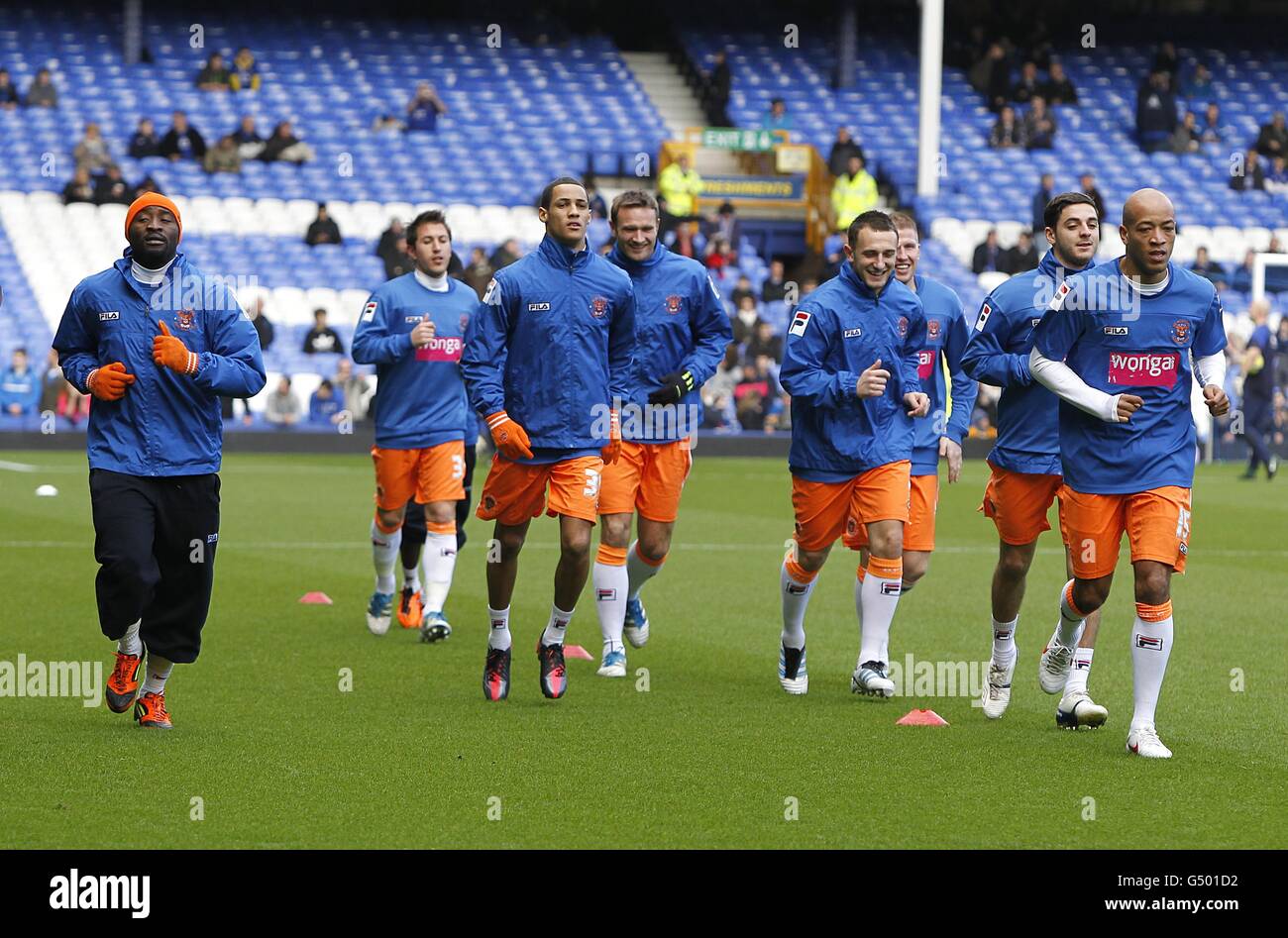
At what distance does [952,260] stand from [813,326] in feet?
83.5

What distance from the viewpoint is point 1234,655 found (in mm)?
10914

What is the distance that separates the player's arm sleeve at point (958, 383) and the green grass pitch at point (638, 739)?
52.0 inches

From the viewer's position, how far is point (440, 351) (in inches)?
460

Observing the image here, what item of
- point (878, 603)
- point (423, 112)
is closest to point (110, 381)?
point (878, 603)

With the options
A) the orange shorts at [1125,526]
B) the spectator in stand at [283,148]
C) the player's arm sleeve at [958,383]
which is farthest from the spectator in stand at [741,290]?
the orange shorts at [1125,526]

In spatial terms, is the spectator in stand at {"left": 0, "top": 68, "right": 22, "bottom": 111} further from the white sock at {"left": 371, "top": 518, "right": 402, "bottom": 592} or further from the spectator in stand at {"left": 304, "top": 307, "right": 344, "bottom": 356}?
the white sock at {"left": 371, "top": 518, "right": 402, "bottom": 592}

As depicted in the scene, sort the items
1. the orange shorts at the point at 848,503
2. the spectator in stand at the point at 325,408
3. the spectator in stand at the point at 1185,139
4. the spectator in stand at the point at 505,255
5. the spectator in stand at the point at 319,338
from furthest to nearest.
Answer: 1. the spectator in stand at the point at 1185,139
2. the spectator in stand at the point at 319,338
3. the spectator in stand at the point at 325,408
4. the spectator in stand at the point at 505,255
5. the orange shorts at the point at 848,503

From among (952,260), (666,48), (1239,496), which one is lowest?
(1239,496)

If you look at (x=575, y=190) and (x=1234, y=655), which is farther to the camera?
(x=1234, y=655)

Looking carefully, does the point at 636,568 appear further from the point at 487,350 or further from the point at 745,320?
the point at 745,320

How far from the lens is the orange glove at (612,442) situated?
9344mm

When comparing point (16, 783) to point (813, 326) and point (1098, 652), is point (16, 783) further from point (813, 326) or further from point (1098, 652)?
point (1098, 652)

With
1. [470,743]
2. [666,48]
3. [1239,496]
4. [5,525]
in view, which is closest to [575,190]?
[470,743]

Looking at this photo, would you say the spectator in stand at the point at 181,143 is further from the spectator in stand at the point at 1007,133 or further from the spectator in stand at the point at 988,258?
the spectator in stand at the point at 1007,133
